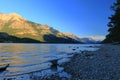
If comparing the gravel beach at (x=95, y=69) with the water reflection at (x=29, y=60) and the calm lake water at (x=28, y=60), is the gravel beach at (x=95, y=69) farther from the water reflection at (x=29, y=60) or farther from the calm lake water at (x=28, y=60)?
the calm lake water at (x=28, y=60)

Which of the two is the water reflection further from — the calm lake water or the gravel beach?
the gravel beach

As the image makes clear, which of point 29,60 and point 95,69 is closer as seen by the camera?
point 95,69

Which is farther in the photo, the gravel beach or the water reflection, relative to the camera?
the water reflection

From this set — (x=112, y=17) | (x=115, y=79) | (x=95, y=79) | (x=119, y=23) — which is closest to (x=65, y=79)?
(x=95, y=79)

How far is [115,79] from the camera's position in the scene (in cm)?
1934

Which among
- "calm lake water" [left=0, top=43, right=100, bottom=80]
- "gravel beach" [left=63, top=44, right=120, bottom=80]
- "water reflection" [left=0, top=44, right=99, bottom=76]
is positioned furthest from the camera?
"water reflection" [left=0, top=44, right=99, bottom=76]

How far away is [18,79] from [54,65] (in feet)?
42.4

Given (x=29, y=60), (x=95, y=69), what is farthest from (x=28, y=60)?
(x=95, y=69)

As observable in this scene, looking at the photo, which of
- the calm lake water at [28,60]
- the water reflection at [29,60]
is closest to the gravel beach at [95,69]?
the water reflection at [29,60]

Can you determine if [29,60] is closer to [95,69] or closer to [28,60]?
[28,60]

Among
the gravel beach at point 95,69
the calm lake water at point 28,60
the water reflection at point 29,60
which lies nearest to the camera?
the gravel beach at point 95,69

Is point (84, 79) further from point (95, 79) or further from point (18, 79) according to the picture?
point (18, 79)

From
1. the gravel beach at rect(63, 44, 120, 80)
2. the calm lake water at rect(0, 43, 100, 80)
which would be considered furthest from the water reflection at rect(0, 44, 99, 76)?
the gravel beach at rect(63, 44, 120, 80)

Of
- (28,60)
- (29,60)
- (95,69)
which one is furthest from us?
(28,60)
